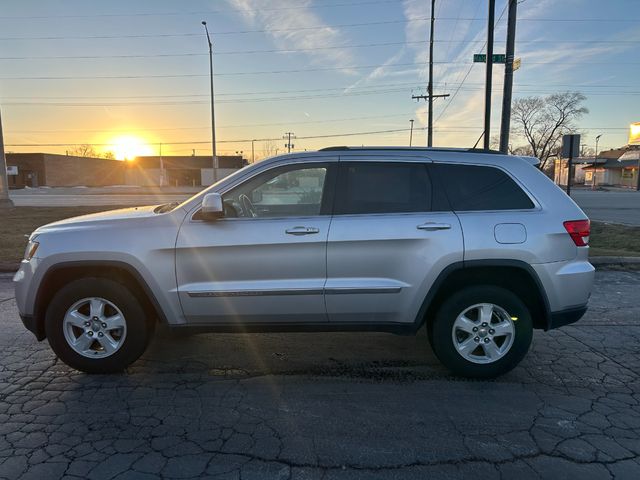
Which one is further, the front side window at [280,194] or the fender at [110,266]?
the front side window at [280,194]

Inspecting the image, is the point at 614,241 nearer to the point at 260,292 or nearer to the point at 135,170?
the point at 260,292

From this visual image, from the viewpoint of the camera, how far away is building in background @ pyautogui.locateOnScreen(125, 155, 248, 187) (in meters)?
87.0

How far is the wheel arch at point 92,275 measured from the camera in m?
3.76

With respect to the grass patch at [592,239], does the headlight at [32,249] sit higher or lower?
higher

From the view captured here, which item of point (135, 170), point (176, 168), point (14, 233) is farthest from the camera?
point (135, 170)

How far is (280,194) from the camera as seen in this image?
4191 mm

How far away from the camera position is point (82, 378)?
391 cm

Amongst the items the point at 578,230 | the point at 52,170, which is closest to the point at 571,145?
the point at 578,230

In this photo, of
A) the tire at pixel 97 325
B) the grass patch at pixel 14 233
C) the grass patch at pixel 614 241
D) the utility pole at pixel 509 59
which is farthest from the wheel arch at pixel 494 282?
the utility pole at pixel 509 59

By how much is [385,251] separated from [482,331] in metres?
1.06

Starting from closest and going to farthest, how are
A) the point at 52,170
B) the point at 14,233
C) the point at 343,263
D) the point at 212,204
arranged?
the point at 212,204
the point at 343,263
the point at 14,233
the point at 52,170

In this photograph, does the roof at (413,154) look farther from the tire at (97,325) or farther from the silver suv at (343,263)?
the tire at (97,325)

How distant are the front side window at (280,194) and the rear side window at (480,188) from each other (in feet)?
3.37

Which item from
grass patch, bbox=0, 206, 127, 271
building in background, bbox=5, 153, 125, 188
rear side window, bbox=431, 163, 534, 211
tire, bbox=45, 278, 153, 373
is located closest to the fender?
tire, bbox=45, 278, 153, 373
